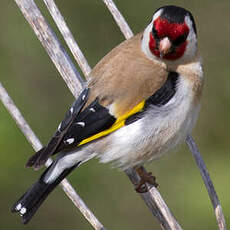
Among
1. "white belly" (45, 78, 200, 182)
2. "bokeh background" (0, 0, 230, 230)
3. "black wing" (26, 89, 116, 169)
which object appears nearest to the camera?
"black wing" (26, 89, 116, 169)

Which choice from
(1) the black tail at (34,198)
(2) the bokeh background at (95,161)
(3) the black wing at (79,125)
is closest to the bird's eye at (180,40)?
(3) the black wing at (79,125)

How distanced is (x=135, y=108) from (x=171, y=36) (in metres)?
0.45

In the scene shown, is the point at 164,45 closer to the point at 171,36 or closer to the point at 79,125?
the point at 171,36

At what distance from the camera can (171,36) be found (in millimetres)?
4348

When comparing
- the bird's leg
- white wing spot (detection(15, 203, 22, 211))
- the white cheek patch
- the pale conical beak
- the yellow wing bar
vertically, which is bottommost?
the bird's leg

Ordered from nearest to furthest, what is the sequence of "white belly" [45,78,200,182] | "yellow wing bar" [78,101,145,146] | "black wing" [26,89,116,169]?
"black wing" [26,89,116,169] < "yellow wing bar" [78,101,145,146] < "white belly" [45,78,200,182]

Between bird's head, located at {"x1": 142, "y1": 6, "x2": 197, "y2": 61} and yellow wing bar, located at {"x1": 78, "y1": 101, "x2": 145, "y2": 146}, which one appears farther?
bird's head, located at {"x1": 142, "y1": 6, "x2": 197, "y2": 61}

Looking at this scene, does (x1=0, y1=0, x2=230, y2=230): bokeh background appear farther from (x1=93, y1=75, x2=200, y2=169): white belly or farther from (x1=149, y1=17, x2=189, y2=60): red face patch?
(x1=149, y1=17, x2=189, y2=60): red face patch

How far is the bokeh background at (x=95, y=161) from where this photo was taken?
516 centimetres

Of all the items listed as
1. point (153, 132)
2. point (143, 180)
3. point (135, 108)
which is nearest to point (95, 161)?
point (143, 180)

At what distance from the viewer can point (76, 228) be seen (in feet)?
17.4

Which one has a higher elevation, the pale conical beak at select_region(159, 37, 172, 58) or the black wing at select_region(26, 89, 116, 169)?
the pale conical beak at select_region(159, 37, 172, 58)

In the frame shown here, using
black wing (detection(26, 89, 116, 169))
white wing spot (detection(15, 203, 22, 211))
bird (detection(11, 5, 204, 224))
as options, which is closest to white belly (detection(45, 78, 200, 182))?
bird (detection(11, 5, 204, 224))

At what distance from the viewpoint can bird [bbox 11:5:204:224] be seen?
416 centimetres
